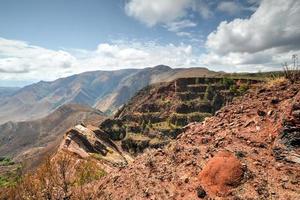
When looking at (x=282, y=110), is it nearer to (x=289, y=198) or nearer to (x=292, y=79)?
(x=292, y=79)

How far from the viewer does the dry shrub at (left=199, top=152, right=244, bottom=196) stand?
572 inches

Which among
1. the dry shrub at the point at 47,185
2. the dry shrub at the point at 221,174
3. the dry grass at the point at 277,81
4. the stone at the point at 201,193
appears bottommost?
the dry shrub at the point at 47,185

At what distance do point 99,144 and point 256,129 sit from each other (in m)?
48.6

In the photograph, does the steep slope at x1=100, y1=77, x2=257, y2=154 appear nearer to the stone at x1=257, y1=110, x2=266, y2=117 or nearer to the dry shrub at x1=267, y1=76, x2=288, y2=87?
the dry shrub at x1=267, y1=76, x2=288, y2=87

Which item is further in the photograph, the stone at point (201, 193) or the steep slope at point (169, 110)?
the steep slope at point (169, 110)

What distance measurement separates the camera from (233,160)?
15.3 metres

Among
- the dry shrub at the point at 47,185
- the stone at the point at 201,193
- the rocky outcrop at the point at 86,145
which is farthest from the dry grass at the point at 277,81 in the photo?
the rocky outcrop at the point at 86,145

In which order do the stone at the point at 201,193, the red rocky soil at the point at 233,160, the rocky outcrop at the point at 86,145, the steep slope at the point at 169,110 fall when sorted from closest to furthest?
1. the red rocky soil at the point at 233,160
2. the stone at the point at 201,193
3. the rocky outcrop at the point at 86,145
4. the steep slope at the point at 169,110

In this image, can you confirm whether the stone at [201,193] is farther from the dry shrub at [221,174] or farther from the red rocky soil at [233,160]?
the dry shrub at [221,174]

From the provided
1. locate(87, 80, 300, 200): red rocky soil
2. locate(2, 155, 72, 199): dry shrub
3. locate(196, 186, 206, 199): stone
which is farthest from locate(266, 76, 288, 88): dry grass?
locate(2, 155, 72, 199): dry shrub

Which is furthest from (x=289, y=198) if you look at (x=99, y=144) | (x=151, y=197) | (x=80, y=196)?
(x=99, y=144)

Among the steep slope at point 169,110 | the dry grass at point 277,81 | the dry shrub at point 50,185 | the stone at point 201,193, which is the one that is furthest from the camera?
the steep slope at point 169,110

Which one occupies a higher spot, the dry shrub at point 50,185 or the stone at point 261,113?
the stone at point 261,113

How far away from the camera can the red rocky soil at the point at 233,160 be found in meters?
14.2
